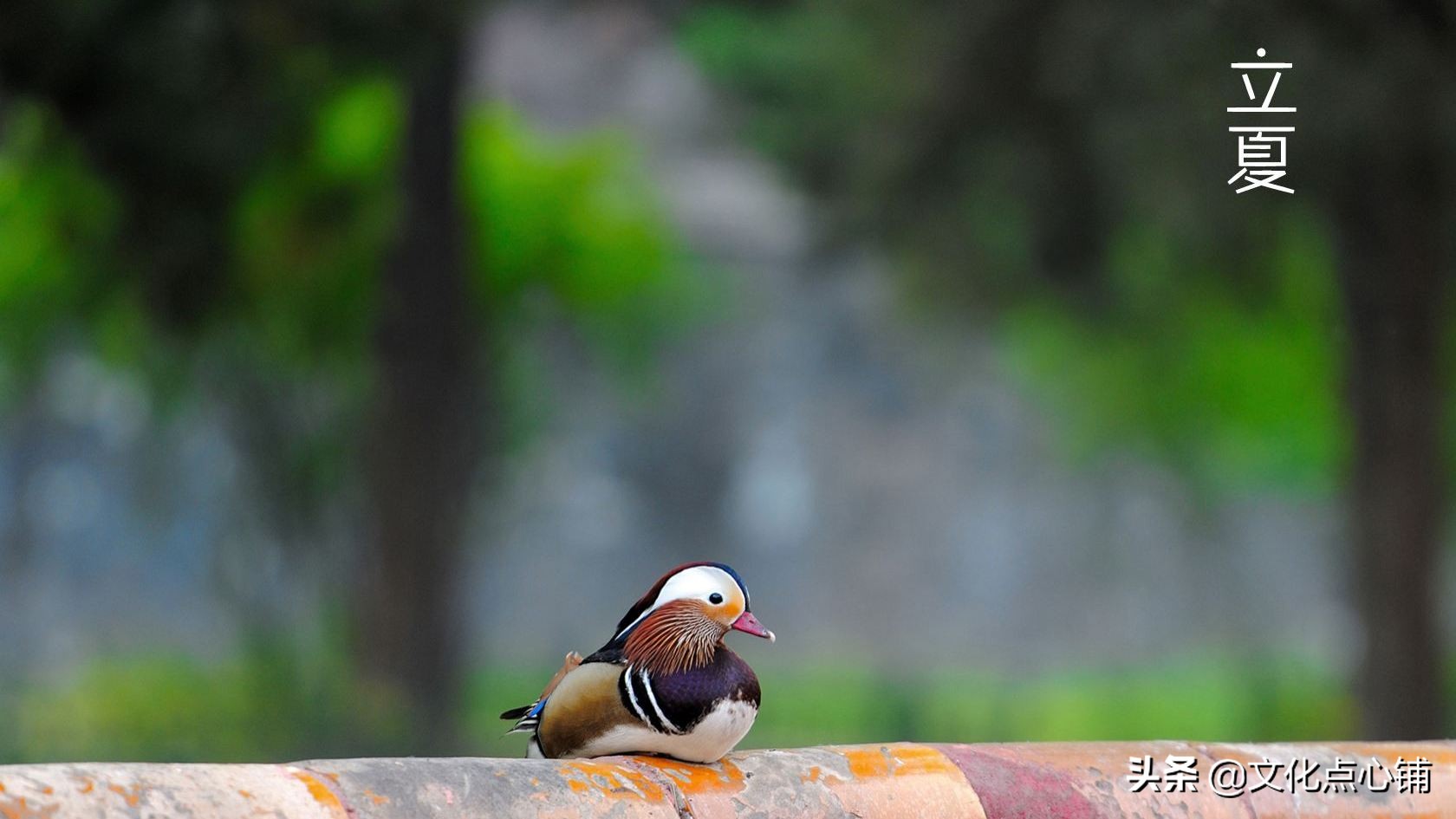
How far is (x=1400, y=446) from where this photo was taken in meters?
3.95

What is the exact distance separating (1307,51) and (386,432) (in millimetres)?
2748

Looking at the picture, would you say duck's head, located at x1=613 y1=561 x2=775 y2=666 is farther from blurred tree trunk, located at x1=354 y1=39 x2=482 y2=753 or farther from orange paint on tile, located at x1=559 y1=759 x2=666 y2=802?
blurred tree trunk, located at x1=354 y1=39 x2=482 y2=753

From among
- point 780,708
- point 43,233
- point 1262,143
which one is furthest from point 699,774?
point 780,708

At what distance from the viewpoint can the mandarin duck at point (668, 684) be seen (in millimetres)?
1016

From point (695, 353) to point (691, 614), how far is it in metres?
7.06

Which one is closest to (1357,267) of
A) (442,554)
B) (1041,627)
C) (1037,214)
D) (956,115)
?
(1037,214)

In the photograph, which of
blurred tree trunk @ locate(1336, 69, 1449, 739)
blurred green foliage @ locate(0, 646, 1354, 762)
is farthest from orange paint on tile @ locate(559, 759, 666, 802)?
blurred tree trunk @ locate(1336, 69, 1449, 739)

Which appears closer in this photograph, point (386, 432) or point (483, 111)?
point (386, 432)

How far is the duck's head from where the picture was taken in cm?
104

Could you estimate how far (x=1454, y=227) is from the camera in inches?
157

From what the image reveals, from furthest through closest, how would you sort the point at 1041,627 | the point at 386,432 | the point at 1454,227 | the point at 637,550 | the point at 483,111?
the point at 1041,627 < the point at 637,550 < the point at 483,111 < the point at 386,432 < the point at 1454,227

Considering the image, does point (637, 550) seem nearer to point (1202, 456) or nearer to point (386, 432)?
point (1202, 456)

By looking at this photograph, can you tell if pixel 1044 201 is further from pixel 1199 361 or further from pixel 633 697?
pixel 633 697

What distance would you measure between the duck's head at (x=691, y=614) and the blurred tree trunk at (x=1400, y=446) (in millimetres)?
3303
